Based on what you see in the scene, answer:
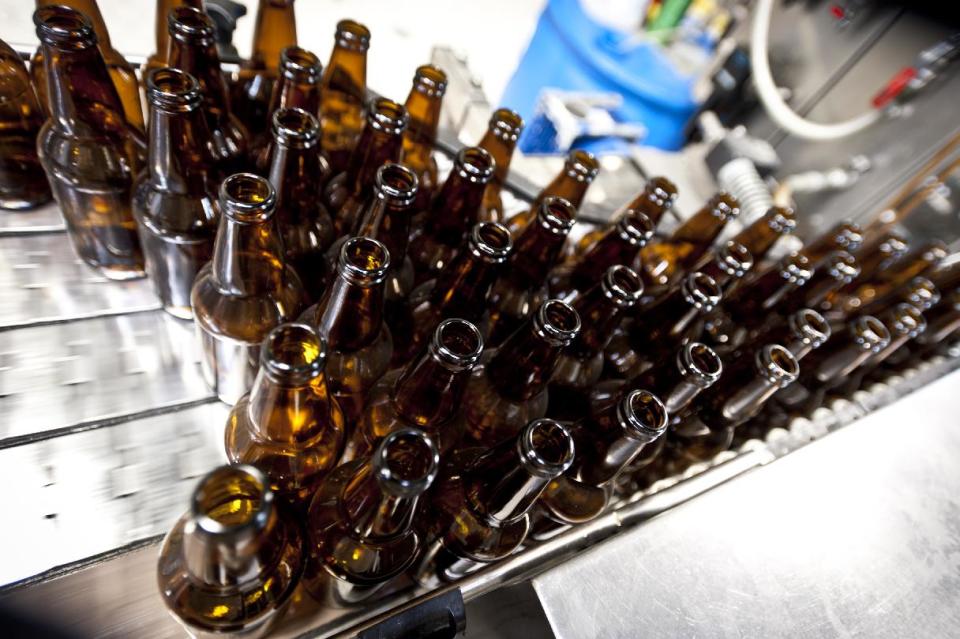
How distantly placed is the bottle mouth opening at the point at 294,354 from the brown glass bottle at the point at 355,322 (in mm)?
76

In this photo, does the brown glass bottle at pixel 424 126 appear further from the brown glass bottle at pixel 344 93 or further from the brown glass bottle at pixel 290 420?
the brown glass bottle at pixel 290 420

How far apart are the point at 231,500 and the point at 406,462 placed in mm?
122

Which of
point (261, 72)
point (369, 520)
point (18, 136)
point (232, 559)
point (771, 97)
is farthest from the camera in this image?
point (771, 97)

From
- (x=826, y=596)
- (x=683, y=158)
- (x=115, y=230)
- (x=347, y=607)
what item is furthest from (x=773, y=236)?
(x=683, y=158)

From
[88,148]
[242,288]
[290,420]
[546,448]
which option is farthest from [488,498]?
[88,148]

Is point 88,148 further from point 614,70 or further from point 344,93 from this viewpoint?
point 614,70

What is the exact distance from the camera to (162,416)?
0.60 m

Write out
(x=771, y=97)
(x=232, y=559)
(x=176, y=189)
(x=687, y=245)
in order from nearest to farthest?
1. (x=232, y=559)
2. (x=176, y=189)
3. (x=687, y=245)
4. (x=771, y=97)

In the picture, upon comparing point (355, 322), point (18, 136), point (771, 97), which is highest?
point (771, 97)

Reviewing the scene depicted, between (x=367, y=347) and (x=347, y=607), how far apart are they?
250 millimetres

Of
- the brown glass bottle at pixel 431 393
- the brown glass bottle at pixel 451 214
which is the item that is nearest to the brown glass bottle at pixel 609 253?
the brown glass bottle at pixel 451 214

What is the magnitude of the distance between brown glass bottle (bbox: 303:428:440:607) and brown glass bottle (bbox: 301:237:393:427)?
0.11m

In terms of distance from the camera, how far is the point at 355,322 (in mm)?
539

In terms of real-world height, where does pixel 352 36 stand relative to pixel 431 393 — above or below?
above
